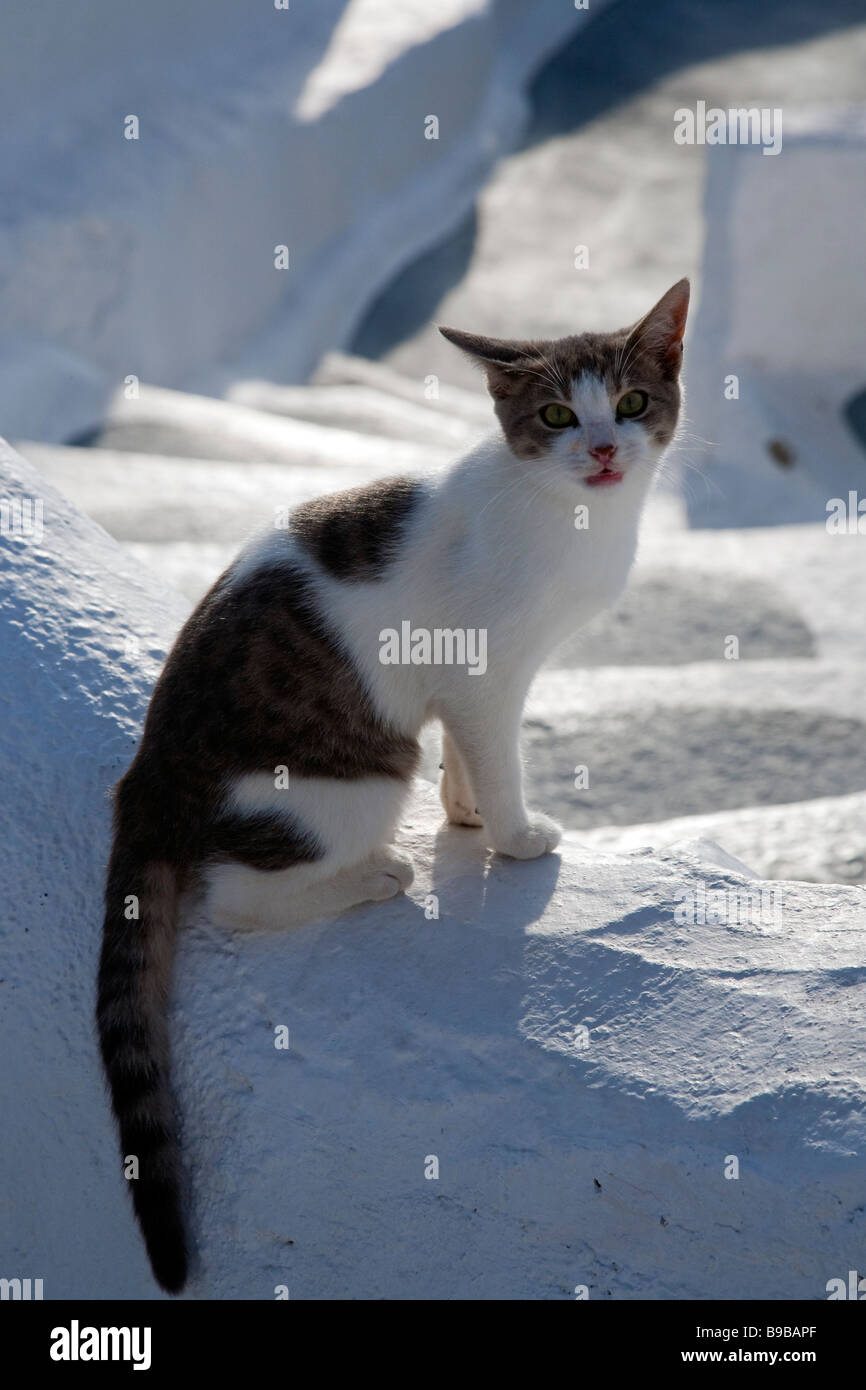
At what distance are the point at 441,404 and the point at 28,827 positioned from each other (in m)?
Answer: 6.46

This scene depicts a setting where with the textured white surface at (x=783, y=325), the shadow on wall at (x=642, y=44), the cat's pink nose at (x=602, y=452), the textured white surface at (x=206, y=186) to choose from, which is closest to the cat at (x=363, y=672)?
the cat's pink nose at (x=602, y=452)

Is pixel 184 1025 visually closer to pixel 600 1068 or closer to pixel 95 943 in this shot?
pixel 95 943

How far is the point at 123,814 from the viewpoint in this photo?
212 centimetres

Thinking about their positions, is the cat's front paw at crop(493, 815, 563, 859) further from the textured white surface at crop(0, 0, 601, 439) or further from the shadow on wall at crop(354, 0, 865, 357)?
the shadow on wall at crop(354, 0, 865, 357)

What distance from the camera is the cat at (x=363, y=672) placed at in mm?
2090

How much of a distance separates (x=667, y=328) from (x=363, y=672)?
0.79m

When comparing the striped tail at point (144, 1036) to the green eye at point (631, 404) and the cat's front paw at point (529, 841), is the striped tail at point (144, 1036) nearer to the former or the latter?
the cat's front paw at point (529, 841)

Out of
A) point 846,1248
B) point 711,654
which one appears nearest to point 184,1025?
point 846,1248

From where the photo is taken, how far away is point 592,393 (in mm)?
2291

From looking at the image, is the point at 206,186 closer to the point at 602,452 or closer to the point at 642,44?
the point at 602,452

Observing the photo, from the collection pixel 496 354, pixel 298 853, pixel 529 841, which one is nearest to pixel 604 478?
pixel 496 354

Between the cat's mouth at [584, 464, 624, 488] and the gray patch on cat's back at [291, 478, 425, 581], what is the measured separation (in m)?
0.30

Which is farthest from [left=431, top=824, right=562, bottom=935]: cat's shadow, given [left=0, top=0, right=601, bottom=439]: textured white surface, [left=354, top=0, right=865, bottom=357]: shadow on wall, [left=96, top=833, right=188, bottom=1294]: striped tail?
[left=354, top=0, right=865, bottom=357]: shadow on wall

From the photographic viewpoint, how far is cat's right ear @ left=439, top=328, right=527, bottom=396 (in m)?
2.35
